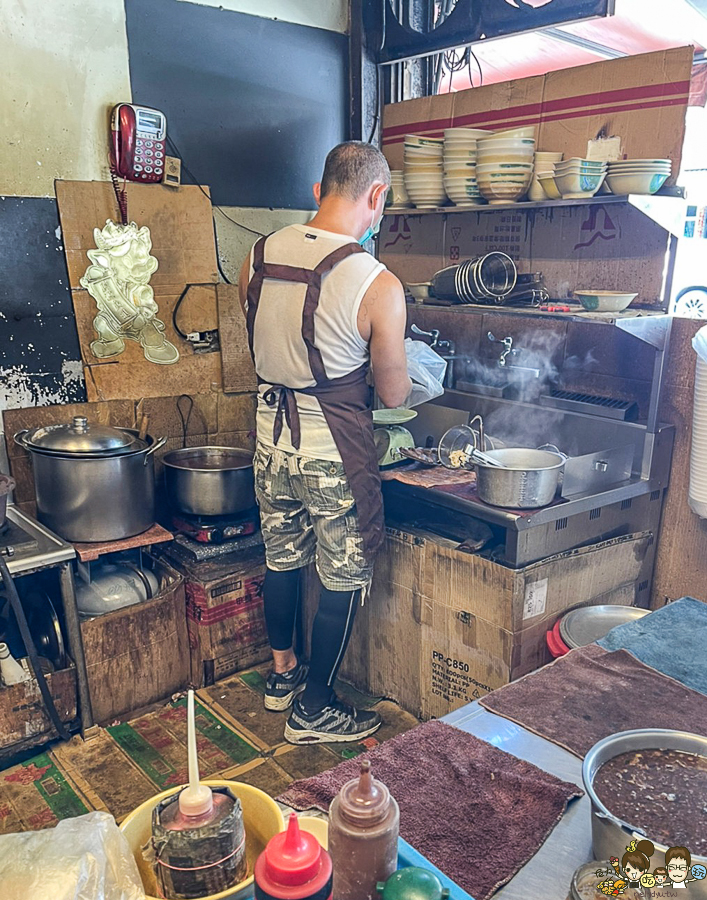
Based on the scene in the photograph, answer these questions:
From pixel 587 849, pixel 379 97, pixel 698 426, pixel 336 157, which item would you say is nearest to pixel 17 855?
pixel 587 849

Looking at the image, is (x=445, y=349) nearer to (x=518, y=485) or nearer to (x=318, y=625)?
(x=518, y=485)

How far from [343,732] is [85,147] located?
A: 2.61m

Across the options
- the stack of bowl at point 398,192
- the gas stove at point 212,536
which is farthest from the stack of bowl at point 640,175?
the gas stove at point 212,536

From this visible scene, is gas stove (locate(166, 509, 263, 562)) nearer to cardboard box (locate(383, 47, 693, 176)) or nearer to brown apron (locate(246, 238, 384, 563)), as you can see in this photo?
brown apron (locate(246, 238, 384, 563))

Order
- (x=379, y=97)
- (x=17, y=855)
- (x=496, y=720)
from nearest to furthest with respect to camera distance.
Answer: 1. (x=17, y=855)
2. (x=496, y=720)
3. (x=379, y=97)

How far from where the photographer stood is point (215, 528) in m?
3.19

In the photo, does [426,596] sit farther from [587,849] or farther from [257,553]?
[587,849]

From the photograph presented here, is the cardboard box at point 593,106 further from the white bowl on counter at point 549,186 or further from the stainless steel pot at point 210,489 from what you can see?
the stainless steel pot at point 210,489

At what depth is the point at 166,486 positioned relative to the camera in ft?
10.7

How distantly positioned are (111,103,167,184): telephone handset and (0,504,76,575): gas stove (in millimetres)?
1538

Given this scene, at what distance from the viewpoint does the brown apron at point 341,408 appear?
2445 mm

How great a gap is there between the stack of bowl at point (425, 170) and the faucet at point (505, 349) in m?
0.63

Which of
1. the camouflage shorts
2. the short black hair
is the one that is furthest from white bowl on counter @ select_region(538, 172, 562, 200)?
the camouflage shorts

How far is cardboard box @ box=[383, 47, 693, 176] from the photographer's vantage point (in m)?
2.59
